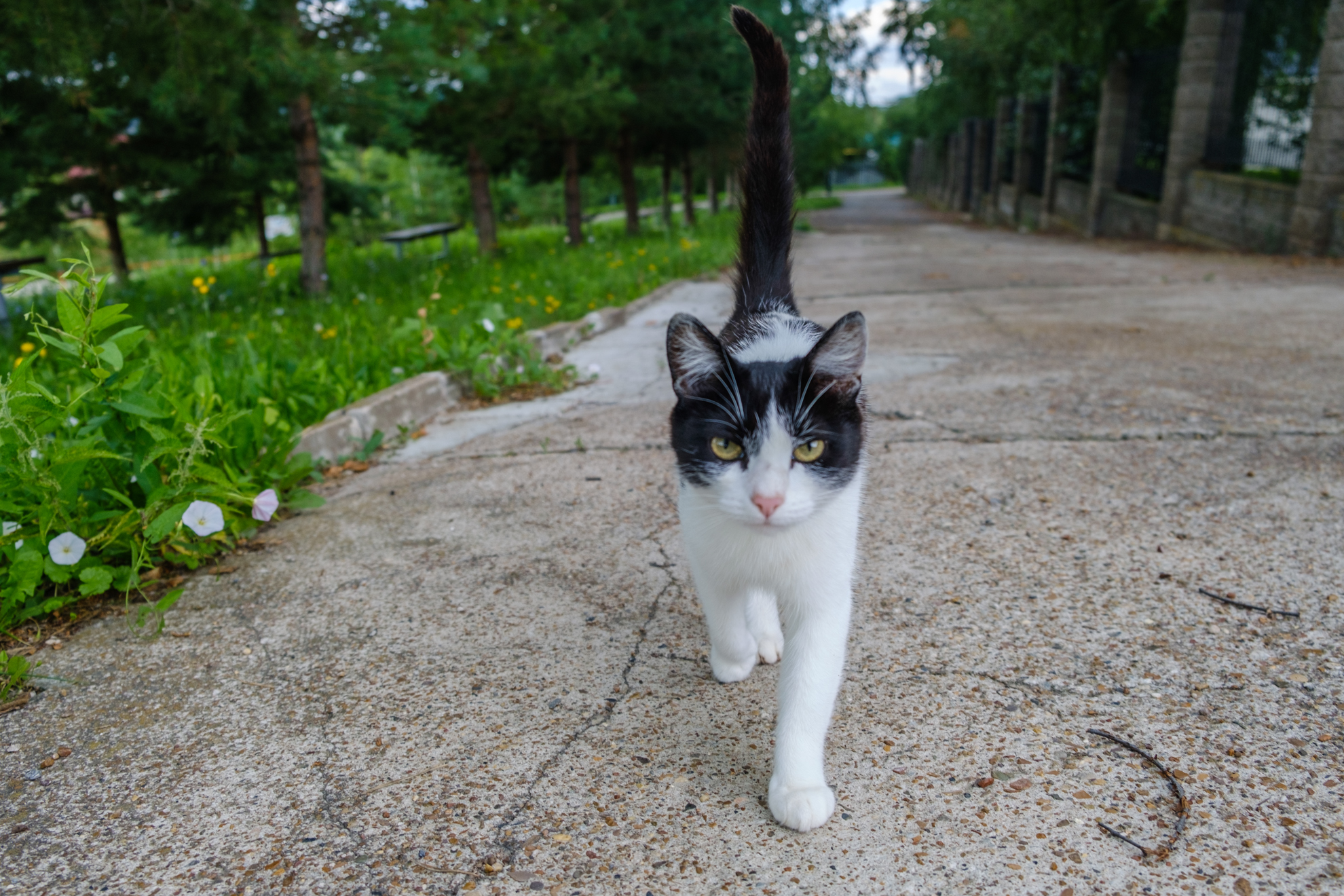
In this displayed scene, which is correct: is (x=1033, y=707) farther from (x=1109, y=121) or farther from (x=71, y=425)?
(x=1109, y=121)

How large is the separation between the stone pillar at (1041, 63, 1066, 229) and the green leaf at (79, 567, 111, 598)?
18.7 metres

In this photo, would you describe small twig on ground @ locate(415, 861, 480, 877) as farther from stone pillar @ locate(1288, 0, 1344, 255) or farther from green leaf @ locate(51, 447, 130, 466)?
stone pillar @ locate(1288, 0, 1344, 255)

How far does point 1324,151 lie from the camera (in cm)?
980

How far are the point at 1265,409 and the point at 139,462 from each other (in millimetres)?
4703

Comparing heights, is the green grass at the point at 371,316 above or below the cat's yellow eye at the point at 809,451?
below

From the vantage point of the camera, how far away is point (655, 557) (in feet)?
9.86

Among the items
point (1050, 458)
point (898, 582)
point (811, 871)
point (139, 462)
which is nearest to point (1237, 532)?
point (1050, 458)

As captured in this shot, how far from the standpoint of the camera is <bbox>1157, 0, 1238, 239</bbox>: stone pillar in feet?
39.7

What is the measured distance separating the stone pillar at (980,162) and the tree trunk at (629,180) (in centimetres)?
1241

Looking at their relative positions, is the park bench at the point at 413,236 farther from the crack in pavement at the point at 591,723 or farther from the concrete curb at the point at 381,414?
the crack in pavement at the point at 591,723

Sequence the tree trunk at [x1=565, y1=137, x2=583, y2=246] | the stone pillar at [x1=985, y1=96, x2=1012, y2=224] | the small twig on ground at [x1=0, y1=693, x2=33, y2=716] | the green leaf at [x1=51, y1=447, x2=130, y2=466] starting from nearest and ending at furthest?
the small twig on ground at [x1=0, y1=693, x2=33, y2=716] < the green leaf at [x1=51, y1=447, x2=130, y2=466] < the tree trunk at [x1=565, y1=137, x2=583, y2=246] < the stone pillar at [x1=985, y1=96, x2=1012, y2=224]

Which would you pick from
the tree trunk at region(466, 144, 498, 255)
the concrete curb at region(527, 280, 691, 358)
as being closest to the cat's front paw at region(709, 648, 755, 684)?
the concrete curb at region(527, 280, 691, 358)

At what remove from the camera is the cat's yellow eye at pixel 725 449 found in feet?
5.88

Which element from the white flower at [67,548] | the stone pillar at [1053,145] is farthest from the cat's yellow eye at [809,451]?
the stone pillar at [1053,145]
